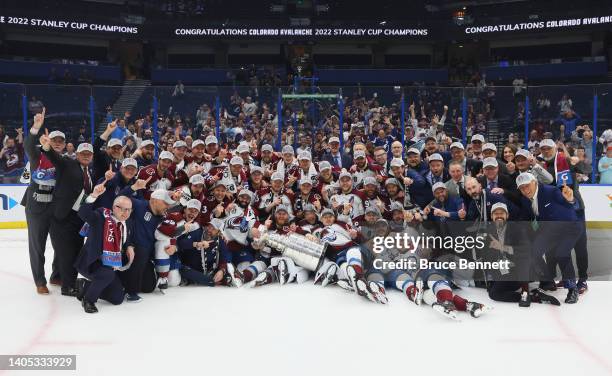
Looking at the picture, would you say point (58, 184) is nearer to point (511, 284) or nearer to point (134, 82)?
point (511, 284)

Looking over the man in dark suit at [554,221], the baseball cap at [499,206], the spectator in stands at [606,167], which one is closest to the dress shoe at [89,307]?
the baseball cap at [499,206]

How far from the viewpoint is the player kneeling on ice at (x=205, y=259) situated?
561cm

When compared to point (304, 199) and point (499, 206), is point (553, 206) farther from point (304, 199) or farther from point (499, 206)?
point (304, 199)

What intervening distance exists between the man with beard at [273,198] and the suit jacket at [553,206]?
264 cm

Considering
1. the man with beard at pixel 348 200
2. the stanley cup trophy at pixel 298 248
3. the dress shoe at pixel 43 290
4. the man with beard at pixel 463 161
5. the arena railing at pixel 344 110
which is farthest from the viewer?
the arena railing at pixel 344 110

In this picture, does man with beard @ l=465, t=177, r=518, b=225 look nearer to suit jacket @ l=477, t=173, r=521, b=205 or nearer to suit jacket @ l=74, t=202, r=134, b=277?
suit jacket @ l=477, t=173, r=521, b=205

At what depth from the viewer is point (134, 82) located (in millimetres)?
23297

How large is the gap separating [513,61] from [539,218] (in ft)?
66.4

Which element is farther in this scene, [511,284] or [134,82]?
[134,82]

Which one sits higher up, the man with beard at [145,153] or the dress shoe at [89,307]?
the man with beard at [145,153]

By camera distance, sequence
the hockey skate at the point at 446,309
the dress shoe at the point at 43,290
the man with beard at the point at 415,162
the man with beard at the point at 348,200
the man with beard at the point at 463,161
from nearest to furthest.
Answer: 1. the hockey skate at the point at 446,309
2. the dress shoe at the point at 43,290
3. the man with beard at the point at 348,200
4. the man with beard at the point at 463,161
5. the man with beard at the point at 415,162

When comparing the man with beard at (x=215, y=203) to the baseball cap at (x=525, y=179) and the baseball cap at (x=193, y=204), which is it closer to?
the baseball cap at (x=193, y=204)

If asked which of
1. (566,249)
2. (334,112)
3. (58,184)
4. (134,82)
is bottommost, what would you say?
(566,249)

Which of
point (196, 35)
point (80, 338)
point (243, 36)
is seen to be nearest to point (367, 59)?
point (243, 36)
